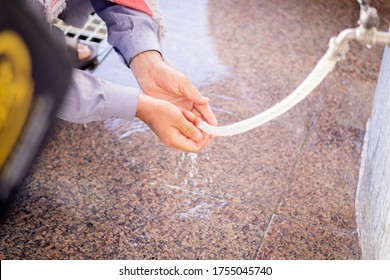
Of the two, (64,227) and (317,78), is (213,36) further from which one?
(317,78)

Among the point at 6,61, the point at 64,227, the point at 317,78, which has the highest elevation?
the point at 6,61

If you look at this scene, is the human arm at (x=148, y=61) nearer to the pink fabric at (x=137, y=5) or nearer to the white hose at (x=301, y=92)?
the pink fabric at (x=137, y=5)

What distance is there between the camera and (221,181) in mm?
1842

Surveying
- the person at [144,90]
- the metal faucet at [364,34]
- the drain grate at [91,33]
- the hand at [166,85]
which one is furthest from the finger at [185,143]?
the drain grate at [91,33]

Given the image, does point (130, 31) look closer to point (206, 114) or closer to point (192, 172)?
point (206, 114)

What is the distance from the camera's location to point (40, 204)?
174 cm

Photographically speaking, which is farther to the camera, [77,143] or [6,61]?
[77,143]

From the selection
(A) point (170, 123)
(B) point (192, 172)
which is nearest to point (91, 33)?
(B) point (192, 172)

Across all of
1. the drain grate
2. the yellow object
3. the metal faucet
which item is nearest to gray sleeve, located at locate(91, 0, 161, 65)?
the drain grate

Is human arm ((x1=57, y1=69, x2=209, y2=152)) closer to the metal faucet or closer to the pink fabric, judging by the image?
the pink fabric

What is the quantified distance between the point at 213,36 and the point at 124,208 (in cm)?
95

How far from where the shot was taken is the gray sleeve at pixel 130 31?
174 centimetres

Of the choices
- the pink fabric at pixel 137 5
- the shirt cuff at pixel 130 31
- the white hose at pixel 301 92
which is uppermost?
the white hose at pixel 301 92
